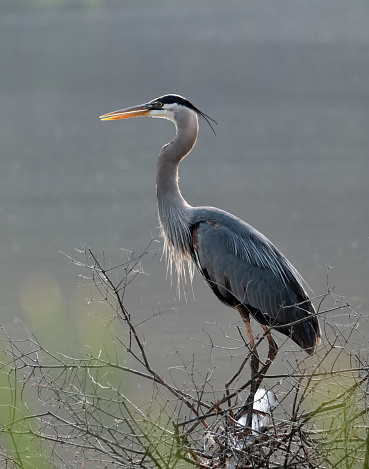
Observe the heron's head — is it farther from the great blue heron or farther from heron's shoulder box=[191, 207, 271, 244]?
heron's shoulder box=[191, 207, 271, 244]

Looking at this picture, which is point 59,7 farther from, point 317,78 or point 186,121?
point 186,121

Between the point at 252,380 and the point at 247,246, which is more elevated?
the point at 247,246

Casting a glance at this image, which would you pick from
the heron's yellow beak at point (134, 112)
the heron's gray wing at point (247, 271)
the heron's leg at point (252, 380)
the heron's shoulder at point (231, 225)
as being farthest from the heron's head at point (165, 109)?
the heron's leg at point (252, 380)

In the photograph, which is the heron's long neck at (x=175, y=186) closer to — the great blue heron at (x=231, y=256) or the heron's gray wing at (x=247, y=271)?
the great blue heron at (x=231, y=256)

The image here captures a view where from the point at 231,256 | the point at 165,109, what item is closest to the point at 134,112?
the point at 165,109

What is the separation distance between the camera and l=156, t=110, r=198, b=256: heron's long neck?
495 cm

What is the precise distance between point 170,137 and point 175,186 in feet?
28.6

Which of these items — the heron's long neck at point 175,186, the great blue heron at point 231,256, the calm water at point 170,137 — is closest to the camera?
the great blue heron at point 231,256

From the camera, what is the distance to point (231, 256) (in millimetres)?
4754

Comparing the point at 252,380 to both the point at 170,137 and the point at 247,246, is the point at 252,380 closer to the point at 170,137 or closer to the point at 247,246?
the point at 247,246

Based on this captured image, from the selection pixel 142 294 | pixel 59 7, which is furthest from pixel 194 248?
pixel 59 7

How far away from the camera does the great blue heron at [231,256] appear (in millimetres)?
4684

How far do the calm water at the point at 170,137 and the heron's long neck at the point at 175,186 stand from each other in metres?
0.48

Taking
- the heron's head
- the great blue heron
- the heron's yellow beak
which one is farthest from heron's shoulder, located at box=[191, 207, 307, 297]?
the heron's yellow beak
